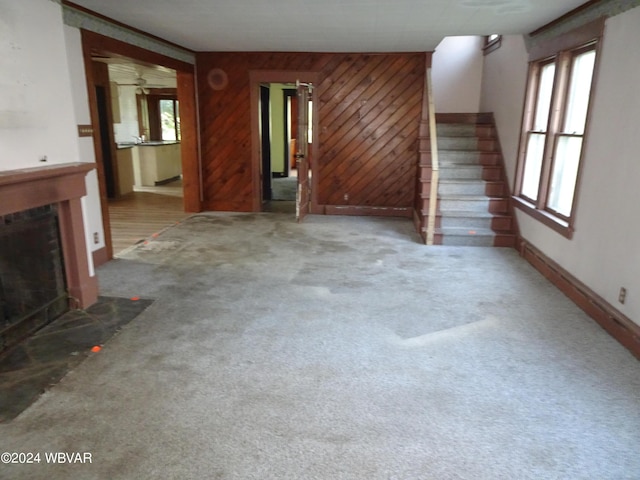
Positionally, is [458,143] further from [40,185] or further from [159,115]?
[159,115]

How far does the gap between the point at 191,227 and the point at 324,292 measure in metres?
2.96

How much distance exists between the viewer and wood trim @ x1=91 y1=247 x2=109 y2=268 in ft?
14.3

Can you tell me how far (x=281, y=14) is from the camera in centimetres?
413

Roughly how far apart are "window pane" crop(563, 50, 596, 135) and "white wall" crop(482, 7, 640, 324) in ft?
1.20

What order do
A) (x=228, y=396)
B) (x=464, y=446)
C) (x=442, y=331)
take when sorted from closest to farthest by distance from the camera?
(x=464, y=446) → (x=228, y=396) → (x=442, y=331)

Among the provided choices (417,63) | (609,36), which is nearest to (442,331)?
(609,36)

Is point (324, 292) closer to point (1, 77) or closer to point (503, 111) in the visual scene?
point (1, 77)

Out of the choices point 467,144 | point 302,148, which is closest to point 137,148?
point 302,148

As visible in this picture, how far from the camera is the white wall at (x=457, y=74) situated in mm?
6965

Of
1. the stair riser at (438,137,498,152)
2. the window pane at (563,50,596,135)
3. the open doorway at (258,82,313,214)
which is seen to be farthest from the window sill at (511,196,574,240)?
the open doorway at (258,82,313,214)

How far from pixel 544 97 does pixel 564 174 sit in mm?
1071

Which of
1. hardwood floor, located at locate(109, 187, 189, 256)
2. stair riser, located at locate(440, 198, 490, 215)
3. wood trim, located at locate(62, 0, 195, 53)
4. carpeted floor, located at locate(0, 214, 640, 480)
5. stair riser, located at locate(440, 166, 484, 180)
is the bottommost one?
carpeted floor, located at locate(0, 214, 640, 480)

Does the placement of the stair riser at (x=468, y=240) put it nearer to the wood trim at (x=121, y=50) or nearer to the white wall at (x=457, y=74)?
the white wall at (x=457, y=74)

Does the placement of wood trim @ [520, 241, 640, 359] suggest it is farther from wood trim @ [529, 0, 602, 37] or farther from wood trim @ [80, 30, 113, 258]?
wood trim @ [80, 30, 113, 258]
